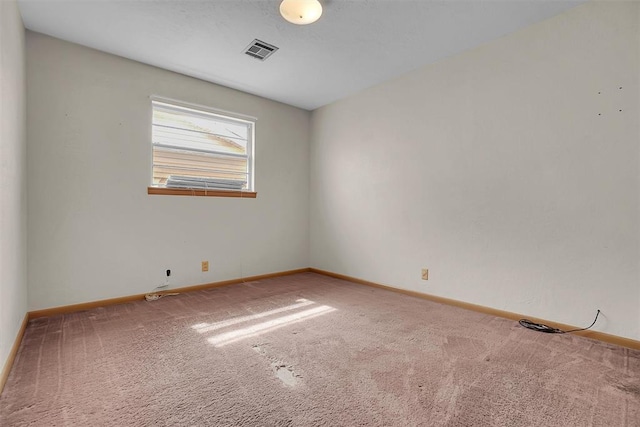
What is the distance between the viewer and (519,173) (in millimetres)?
2537

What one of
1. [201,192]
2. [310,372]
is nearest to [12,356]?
[310,372]

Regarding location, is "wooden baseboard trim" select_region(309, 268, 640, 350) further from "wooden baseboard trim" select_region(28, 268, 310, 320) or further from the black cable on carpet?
"wooden baseboard trim" select_region(28, 268, 310, 320)

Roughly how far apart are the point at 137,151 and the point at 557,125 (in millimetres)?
3817

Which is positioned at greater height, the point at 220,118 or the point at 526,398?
the point at 220,118

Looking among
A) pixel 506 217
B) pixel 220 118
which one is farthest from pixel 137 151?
pixel 506 217

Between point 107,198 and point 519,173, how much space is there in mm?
3789

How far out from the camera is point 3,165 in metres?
1.68

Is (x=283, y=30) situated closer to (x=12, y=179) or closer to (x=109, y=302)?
(x=12, y=179)

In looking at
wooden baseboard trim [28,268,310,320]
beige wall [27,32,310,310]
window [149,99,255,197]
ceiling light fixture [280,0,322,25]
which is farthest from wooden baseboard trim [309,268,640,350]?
ceiling light fixture [280,0,322,25]

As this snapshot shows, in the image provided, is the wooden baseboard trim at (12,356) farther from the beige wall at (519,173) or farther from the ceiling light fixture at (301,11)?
the beige wall at (519,173)

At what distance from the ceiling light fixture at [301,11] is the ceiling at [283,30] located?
95 millimetres

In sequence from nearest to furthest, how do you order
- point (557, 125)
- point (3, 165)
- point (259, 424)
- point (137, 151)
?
point (259, 424) < point (3, 165) < point (557, 125) < point (137, 151)

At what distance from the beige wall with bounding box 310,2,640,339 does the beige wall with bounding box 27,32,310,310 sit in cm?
185

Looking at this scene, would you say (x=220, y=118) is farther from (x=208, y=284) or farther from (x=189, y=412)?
(x=189, y=412)
